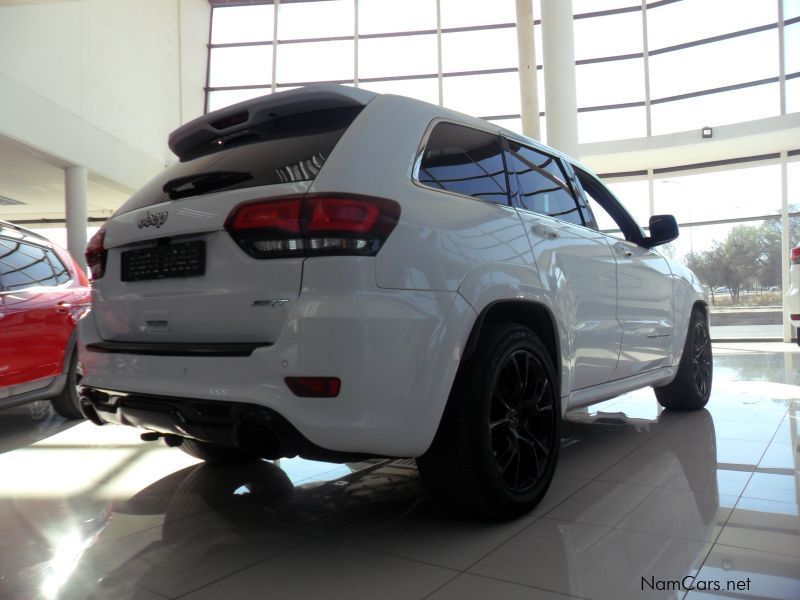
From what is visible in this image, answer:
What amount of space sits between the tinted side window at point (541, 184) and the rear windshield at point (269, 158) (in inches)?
33.6

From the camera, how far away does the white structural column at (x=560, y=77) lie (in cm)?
929

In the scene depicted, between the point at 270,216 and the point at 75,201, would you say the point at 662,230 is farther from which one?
the point at 75,201

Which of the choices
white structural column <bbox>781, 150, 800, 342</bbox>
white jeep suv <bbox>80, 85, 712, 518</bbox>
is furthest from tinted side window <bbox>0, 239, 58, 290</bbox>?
white structural column <bbox>781, 150, 800, 342</bbox>

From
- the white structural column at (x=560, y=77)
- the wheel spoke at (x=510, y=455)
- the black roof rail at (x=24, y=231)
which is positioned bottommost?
the wheel spoke at (x=510, y=455)

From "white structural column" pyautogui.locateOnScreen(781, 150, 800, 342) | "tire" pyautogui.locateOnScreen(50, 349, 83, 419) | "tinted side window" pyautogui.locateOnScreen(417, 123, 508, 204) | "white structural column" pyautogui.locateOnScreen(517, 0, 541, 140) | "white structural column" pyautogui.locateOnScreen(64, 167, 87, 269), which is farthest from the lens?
"white structural column" pyautogui.locateOnScreen(781, 150, 800, 342)

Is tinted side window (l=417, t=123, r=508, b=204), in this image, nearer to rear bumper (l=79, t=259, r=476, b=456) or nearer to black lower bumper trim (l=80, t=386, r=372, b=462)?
rear bumper (l=79, t=259, r=476, b=456)

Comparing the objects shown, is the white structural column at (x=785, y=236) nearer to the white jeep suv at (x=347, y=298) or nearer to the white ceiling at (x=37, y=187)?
the white jeep suv at (x=347, y=298)

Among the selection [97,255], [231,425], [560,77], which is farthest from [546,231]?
[560,77]

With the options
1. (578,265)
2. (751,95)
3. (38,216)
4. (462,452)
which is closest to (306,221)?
(462,452)

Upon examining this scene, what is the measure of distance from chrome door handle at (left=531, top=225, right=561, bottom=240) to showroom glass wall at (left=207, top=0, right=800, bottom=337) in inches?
381

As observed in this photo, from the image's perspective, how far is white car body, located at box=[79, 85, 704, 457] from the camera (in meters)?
1.75

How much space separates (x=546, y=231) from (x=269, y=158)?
3.77ft

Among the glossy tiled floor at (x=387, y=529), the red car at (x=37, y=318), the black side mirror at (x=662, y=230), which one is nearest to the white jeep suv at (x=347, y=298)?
the glossy tiled floor at (x=387, y=529)

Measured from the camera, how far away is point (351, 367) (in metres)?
1.74
